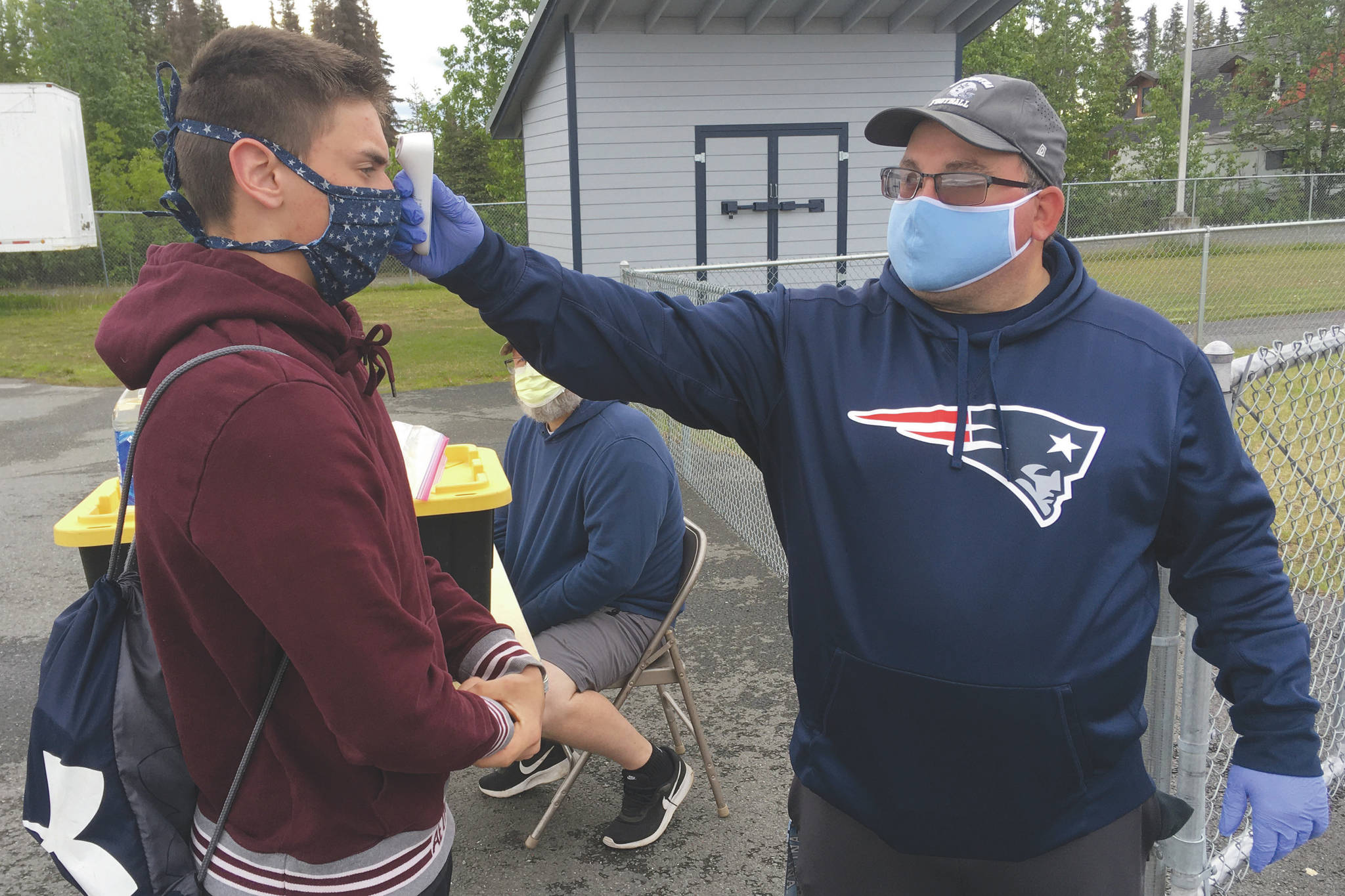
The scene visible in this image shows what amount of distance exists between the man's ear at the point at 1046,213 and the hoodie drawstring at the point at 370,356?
52.1 inches

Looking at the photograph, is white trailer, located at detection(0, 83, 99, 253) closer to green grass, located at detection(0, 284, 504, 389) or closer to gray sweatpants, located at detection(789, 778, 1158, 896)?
green grass, located at detection(0, 284, 504, 389)

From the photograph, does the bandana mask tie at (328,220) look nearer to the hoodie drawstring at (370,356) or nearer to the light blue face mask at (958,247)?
the hoodie drawstring at (370,356)

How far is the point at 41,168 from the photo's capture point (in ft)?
56.0

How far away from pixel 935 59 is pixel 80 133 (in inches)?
596

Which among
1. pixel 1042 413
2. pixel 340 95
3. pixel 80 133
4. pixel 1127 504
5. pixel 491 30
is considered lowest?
pixel 1127 504

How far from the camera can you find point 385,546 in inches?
53.9

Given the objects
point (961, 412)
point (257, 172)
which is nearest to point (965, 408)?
point (961, 412)

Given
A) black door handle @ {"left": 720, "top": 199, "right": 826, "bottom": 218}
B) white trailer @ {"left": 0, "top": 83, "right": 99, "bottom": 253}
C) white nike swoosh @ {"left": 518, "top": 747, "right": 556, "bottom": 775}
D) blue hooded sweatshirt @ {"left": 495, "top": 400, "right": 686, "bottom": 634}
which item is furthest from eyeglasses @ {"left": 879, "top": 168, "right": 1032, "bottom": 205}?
white trailer @ {"left": 0, "top": 83, "right": 99, "bottom": 253}

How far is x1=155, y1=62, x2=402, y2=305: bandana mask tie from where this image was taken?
1.45 m

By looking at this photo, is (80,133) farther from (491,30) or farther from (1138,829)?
(1138,829)

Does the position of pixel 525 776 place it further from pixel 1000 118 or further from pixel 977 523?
pixel 1000 118

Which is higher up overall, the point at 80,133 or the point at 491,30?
the point at 491,30

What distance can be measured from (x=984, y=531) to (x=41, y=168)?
1983cm

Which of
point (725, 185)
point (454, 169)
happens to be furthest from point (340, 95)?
point (454, 169)
